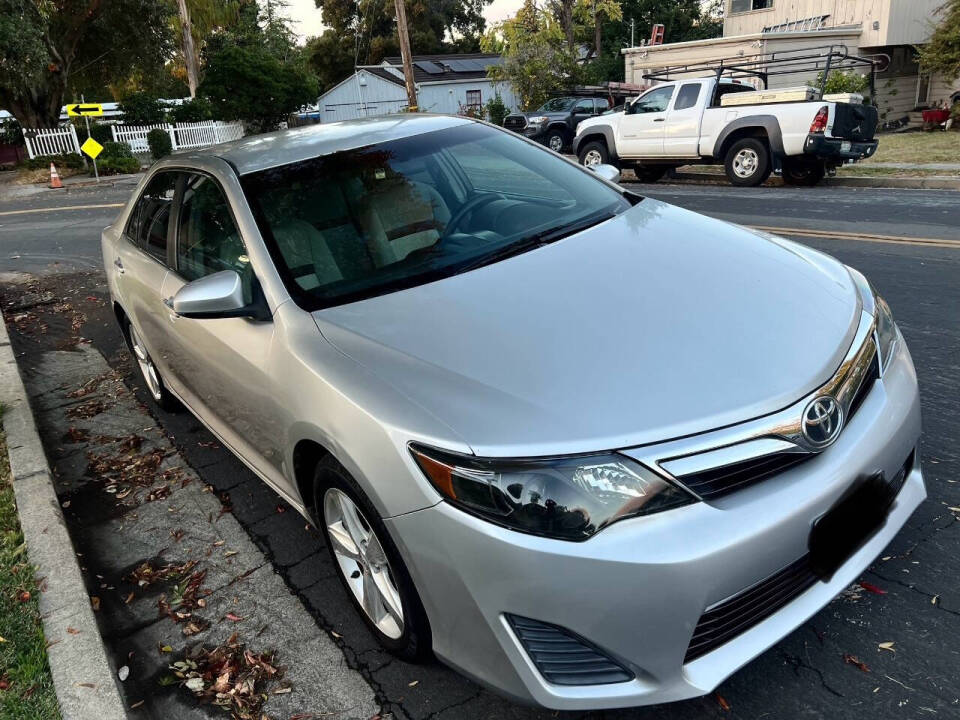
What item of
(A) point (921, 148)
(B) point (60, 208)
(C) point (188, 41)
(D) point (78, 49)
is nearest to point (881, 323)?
(A) point (921, 148)

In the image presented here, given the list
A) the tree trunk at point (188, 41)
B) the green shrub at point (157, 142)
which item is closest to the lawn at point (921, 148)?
the green shrub at point (157, 142)

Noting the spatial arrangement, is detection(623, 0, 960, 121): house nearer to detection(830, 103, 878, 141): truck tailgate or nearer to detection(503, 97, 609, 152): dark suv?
detection(503, 97, 609, 152): dark suv

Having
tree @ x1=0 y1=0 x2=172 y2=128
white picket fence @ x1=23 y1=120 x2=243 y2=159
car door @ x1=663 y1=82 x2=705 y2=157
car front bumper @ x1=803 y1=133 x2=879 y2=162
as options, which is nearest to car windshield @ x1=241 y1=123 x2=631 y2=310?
car front bumper @ x1=803 y1=133 x2=879 y2=162

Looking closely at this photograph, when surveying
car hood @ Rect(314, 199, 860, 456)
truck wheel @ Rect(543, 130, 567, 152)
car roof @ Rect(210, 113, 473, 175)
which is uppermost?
car roof @ Rect(210, 113, 473, 175)

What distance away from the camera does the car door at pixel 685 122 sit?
523 inches

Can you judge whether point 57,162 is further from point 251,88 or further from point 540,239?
point 540,239

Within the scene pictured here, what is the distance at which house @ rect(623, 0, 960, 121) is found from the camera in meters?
22.8

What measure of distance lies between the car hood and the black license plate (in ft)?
1.09

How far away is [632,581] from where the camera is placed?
1.81 m

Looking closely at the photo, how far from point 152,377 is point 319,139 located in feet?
7.08

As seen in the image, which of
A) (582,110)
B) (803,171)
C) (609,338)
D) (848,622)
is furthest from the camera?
(582,110)

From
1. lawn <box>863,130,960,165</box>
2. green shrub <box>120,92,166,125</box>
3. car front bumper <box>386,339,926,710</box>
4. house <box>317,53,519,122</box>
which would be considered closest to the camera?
car front bumper <box>386,339,926,710</box>

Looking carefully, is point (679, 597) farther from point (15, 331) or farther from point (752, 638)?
point (15, 331)

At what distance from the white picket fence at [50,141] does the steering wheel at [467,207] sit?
28122 millimetres
